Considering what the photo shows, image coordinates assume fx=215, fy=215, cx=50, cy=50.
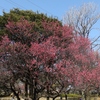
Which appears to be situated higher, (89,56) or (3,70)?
(89,56)

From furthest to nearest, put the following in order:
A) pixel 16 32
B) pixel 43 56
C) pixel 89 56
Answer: pixel 89 56
pixel 16 32
pixel 43 56

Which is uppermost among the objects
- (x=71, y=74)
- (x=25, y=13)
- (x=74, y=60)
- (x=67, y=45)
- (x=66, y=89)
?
(x=25, y=13)

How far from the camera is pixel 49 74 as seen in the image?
11.2 meters

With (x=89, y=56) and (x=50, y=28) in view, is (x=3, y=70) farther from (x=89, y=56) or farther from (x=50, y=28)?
Result: (x=89, y=56)

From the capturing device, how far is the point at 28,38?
11820mm

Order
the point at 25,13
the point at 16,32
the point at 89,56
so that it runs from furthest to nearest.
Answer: the point at 89,56 < the point at 25,13 < the point at 16,32

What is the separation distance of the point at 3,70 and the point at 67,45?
3.76 metres

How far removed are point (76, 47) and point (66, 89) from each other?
7.77ft

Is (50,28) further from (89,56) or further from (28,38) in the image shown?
(89,56)

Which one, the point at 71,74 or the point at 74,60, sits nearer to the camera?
the point at 71,74

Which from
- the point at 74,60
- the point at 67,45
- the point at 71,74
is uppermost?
the point at 67,45

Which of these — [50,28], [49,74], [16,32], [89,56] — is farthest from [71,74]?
[89,56]

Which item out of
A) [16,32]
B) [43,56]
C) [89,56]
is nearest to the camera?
[43,56]

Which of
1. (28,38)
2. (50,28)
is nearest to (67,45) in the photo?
(50,28)
